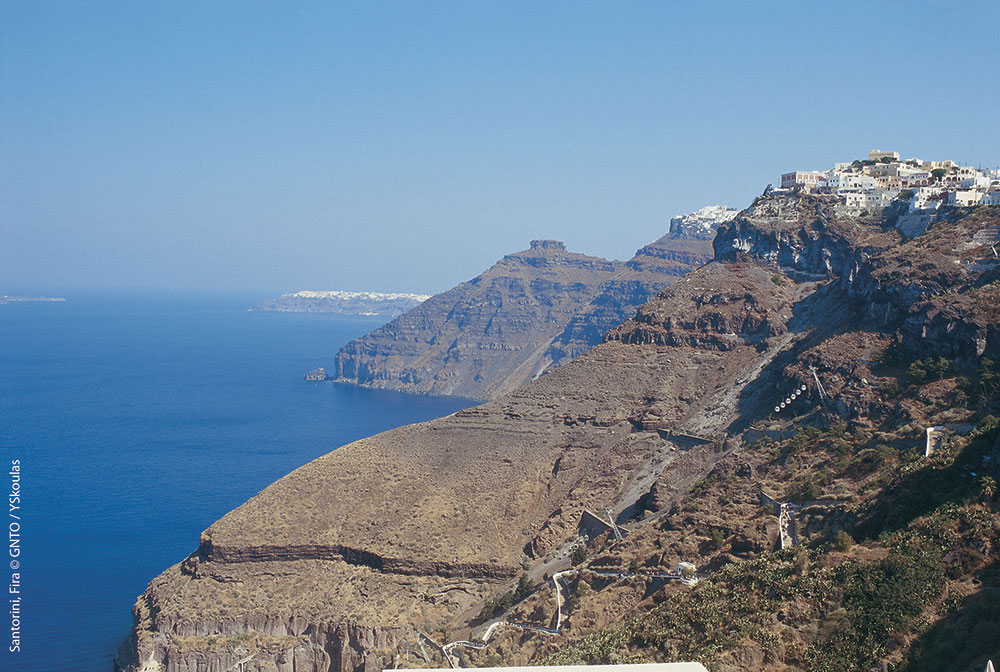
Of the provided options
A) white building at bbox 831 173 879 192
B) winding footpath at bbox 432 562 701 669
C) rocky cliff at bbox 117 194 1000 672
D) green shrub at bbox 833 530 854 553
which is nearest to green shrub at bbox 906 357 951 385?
rocky cliff at bbox 117 194 1000 672

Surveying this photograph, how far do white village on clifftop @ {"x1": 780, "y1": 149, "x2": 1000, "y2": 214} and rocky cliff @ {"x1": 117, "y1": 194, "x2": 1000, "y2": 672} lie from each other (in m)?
4.03

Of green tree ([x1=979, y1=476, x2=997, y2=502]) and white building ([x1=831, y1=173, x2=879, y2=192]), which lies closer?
green tree ([x1=979, y1=476, x2=997, y2=502])

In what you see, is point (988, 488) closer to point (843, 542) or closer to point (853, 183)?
point (843, 542)

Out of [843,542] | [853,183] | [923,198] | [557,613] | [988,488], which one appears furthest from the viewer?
[853,183]

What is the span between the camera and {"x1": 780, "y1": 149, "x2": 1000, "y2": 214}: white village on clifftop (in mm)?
81500

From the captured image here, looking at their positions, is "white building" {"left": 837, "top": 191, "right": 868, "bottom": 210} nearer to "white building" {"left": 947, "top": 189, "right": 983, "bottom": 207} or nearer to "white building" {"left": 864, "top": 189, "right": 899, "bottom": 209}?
"white building" {"left": 864, "top": 189, "right": 899, "bottom": 209}

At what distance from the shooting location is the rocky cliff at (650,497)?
37.6 metres

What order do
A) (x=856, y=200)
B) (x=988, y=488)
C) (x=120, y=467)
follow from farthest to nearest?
(x=120, y=467)
(x=856, y=200)
(x=988, y=488)

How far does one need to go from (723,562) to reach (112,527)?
64.0m

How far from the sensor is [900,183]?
3819 inches

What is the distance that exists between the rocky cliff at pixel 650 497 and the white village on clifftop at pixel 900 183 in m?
4.03

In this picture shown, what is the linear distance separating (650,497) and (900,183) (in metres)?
51.5

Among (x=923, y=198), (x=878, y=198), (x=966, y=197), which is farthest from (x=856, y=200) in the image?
(x=966, y=197)

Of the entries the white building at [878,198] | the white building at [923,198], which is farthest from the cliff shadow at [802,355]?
the white building at [878,198]
